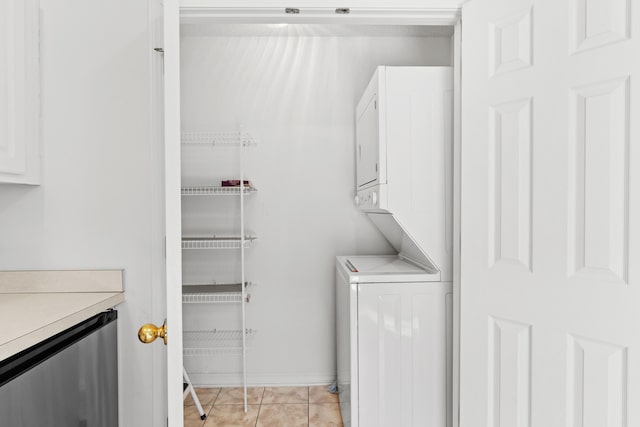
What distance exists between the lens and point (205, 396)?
2.66 meters

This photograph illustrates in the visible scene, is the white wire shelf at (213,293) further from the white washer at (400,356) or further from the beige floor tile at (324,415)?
the white washer at (400,356)

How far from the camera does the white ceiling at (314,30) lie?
263 centimetres

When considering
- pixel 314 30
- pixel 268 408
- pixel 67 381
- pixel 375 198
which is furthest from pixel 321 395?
pixel 314 30

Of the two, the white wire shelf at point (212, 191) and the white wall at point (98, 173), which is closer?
the white wall at point (98, 173)

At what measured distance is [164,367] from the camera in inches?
54.0

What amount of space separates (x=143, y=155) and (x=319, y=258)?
168 cm

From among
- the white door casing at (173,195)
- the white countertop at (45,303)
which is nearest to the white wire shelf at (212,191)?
the white countertop at (45,303)

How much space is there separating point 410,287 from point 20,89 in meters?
1.72
